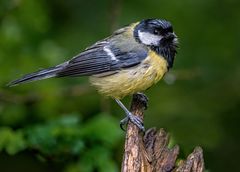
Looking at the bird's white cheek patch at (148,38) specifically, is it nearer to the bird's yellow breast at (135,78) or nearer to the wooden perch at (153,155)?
the bird's yellow breast at (135,78)

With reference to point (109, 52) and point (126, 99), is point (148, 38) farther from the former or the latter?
point (126, 99)

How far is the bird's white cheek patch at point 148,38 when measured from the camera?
452 centimetres

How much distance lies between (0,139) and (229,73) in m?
2.26

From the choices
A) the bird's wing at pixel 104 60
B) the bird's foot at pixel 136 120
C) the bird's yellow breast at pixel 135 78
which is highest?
the bird's wing at pixel 104 60

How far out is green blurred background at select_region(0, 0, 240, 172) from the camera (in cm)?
532

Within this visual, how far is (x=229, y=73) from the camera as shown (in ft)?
18.8

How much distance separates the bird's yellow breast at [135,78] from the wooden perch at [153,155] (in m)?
0.57

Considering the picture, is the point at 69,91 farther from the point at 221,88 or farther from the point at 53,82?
the point at 221,88

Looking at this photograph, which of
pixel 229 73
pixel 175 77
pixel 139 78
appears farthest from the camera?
pixel 229 73

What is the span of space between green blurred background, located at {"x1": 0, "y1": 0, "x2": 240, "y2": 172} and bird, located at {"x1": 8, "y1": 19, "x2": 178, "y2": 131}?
520mm

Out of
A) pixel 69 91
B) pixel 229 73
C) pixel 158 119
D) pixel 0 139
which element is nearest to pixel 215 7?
pixel 229 73

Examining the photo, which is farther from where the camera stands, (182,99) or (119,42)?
(182,99)

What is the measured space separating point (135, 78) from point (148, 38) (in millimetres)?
325

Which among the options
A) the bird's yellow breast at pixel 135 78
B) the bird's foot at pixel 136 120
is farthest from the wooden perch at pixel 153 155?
the bird's yellow breast at pixel 135 78
